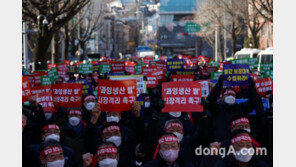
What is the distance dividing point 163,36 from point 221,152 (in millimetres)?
106476

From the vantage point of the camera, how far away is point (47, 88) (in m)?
10.7

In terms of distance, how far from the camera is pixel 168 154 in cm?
562

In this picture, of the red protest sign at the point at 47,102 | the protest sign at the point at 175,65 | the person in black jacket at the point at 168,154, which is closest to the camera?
the person in black jacket at the point at 168,154

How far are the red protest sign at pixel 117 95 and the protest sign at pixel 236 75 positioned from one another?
2.73 m

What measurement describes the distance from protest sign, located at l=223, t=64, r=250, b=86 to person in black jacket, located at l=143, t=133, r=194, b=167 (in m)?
4.49

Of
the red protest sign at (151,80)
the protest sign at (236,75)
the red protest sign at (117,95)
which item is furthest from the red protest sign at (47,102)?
the red protest sign at (151,80)

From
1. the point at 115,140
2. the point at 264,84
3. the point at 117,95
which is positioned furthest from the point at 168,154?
the point at 264,84

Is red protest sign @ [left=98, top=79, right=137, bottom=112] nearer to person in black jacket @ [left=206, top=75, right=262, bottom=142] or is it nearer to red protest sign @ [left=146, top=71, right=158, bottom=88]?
person in black jacket @ [left=206, top=75, right=262, bottom=142]

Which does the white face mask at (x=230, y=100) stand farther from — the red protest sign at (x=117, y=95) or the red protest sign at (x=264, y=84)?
the red protest sign at (x=264, y=84)

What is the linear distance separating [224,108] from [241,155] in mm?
2704

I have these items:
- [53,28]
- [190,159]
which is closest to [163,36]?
[53,28]

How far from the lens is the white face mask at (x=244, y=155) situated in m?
5.52

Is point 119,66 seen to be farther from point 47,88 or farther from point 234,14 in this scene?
point 234,14

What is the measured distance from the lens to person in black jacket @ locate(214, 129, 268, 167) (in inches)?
218
